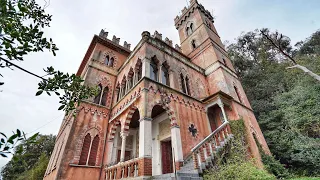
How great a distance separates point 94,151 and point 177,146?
5.28m

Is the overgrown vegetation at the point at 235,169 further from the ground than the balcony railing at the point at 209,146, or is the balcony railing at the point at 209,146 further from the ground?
the balcony railing at the point at 209,146

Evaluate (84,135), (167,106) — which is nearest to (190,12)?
(167,106)

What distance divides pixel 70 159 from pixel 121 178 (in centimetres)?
332

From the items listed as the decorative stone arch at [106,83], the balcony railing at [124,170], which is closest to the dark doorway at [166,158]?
the balcony railing at [124,170]

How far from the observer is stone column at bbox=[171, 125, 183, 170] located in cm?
741

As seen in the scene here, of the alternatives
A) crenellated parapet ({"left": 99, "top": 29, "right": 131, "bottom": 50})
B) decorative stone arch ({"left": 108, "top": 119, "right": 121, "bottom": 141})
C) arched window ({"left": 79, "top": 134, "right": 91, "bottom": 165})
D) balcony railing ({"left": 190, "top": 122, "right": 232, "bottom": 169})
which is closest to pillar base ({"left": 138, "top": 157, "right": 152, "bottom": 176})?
balcony railing ({"left": 190, "top": 122, "right": 232, "bottom": 169})

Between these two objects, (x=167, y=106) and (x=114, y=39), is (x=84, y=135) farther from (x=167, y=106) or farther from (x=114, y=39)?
(x=114, y=39)

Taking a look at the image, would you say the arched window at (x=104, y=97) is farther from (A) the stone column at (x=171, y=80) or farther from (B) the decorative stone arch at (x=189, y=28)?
(B) the decorative stone arch at (x=189, y=28)

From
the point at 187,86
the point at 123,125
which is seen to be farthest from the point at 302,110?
the point at 123,125

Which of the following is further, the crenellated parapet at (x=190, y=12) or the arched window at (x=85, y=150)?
the crenellated parapet at (x=190, y=12)

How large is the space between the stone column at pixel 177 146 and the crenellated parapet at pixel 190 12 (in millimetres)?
16518

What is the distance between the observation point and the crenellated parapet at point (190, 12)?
19314 mm

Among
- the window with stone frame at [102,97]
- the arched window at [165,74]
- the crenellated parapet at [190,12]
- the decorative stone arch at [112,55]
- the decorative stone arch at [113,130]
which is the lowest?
the decorative stone arch at [113,130]

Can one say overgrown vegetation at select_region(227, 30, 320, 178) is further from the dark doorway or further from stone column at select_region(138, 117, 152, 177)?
stone column at select_region(138, 117, 152, 177)
